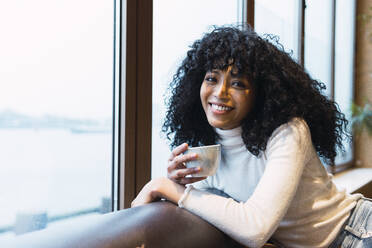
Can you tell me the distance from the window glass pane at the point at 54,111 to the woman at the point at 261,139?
0.28m

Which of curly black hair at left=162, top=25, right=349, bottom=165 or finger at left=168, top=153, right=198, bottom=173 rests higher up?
Result: curly black hair at left=162, top=25, right=349, bottom=165

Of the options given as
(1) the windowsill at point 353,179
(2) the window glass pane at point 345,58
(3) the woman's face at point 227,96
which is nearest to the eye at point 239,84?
(3) the woman's face at point 227,96

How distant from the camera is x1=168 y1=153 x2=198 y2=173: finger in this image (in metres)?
0.88

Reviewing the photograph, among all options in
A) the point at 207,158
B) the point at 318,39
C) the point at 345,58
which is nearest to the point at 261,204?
the point at 207,158

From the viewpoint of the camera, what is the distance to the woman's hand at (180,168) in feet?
2.93

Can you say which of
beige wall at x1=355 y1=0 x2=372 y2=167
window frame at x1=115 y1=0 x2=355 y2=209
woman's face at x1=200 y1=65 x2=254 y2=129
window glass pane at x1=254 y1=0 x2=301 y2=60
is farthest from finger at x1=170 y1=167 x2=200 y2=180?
beige wall at x1=355 y1=0 x2=372 y2=167

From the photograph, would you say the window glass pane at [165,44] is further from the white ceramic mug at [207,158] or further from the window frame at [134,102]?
the white ceramic mug at [207,158]

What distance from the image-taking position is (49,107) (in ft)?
3.44

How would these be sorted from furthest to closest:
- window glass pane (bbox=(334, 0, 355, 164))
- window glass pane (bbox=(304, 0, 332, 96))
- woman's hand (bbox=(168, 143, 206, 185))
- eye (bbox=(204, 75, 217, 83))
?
1. window glass pane (bbox=(334, 0, 355, 164))
2. window glass pane (bbox=(304, 0, 332, 96))
3. eye (bbox=(204, 75, 217, 83))
4. woman's hand (bbox=(168, 143, 206, 185))

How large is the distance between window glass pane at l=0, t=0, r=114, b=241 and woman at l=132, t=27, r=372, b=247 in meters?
0.28

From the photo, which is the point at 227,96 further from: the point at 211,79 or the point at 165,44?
the point at 165,44

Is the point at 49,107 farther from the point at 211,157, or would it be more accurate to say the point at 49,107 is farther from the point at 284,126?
the point at 284,126

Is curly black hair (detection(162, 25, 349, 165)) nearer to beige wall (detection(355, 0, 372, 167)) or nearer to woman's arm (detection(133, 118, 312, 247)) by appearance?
woman's arm (detection(133, 118, 312, 247))

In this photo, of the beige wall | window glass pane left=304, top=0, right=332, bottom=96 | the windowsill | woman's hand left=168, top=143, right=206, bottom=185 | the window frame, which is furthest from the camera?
the beige wall
